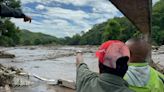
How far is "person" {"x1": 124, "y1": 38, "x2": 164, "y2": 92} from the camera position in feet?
9.99

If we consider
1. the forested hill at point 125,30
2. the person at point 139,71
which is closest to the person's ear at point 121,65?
the person at point 139,71

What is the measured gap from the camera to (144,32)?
12.5 feet

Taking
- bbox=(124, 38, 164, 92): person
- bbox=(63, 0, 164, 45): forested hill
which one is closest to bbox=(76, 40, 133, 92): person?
bbox=(124, 38, 164, 92): person

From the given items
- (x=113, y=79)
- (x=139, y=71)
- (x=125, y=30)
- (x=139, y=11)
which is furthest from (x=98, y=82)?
(x=125, y=30)

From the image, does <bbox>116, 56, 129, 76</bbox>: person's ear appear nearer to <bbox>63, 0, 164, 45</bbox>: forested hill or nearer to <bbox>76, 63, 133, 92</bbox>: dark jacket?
<bbox>76, 63, 133, 92</bbox>: dark jacket

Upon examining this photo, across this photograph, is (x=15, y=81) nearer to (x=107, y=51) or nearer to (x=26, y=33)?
(x=107, y=51)

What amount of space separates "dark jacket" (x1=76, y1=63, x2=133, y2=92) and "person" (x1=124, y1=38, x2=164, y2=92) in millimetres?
434

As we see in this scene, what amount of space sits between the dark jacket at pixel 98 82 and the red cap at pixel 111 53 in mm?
76

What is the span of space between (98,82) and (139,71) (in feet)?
1.97

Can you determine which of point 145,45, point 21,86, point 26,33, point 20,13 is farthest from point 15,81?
point 26,33

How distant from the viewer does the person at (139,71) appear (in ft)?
9.99

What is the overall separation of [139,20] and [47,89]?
11.8 metres

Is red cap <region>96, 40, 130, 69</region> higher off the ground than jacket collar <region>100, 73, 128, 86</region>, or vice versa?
red cap <region>96, 40, 130, 69</region>

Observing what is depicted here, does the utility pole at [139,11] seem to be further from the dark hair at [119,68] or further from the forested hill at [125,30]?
the forested hill at [125,30]
